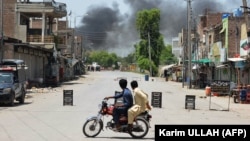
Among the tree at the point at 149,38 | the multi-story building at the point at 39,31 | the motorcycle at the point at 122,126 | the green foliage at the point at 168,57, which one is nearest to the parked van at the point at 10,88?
the motorcycle at the point at 122,126

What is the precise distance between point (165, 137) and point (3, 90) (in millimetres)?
20197

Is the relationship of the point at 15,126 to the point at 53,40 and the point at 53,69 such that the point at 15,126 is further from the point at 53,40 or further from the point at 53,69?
the point at 53,40

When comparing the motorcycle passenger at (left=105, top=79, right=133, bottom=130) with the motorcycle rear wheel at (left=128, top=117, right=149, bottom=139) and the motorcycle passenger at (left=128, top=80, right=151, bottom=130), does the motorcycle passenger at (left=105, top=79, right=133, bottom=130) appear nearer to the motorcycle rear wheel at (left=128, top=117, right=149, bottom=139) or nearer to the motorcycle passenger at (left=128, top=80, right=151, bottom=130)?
the motorcycle passenger at (left=128, top=80, right=151, bottom=130)

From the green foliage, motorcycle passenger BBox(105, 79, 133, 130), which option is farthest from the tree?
motorcycle passenger BBox(105, 79, 133, 130)

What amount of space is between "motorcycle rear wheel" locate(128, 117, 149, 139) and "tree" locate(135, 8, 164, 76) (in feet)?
341

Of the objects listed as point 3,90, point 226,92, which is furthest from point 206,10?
point 3,90

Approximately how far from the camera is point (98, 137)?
605 inches

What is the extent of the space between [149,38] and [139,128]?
→ 10495cm

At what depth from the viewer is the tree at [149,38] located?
12069 cm

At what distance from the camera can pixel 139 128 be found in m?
15.4

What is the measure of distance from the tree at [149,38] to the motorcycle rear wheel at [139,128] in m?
104

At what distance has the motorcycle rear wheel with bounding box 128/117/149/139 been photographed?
50.4 feet

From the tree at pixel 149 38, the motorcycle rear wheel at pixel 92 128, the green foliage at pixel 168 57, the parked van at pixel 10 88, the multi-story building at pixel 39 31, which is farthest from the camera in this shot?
the green foliage at pixel 168 57

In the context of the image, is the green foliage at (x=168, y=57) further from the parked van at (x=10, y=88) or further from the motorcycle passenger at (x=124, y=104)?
the motorcycle passenger at (x=124, y=104)
